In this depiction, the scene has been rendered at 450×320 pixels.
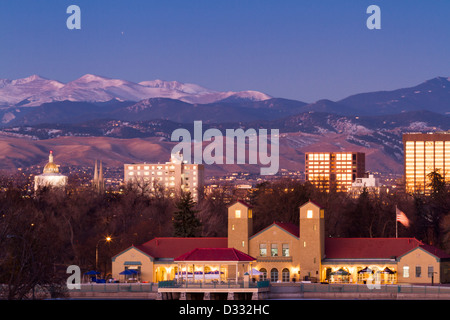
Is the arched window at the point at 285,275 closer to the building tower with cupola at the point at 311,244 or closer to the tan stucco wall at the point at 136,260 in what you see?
the building tower with cupola at the point at 311,244

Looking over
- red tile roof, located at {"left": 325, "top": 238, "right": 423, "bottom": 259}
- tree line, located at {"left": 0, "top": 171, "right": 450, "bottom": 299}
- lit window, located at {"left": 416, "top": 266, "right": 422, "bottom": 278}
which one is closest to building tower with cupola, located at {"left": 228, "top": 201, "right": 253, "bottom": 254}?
red tile roof, located at {"left": 325, "top": 238, "right": 423, "bottom": 259}

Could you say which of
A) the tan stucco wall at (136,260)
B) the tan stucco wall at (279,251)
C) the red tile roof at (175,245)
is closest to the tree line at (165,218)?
the tan stucco wall at (136,260)

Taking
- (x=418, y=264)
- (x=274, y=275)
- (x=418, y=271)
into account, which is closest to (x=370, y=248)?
(x=418, y=264)

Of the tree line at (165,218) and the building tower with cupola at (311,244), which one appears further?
the tree line at (165,218)

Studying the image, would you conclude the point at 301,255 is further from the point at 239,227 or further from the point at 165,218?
the point at 165,218

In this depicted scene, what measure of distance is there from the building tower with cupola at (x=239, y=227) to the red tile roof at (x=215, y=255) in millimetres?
5570

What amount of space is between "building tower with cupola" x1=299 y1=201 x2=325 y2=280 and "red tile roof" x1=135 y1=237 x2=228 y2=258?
825 cm

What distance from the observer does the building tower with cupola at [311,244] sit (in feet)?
347
